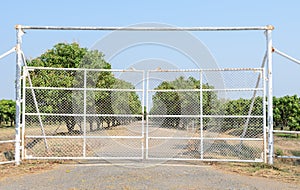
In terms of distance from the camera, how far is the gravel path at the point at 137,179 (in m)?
5.72

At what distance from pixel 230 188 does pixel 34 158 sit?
4848mm

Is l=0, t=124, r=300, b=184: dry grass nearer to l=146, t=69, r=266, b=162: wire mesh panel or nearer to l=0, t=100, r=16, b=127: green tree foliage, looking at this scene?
l=146, t=69, r=266, b=162: wire mesh panel

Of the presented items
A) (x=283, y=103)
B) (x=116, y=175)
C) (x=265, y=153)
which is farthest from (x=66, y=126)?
(x=283, y=103)

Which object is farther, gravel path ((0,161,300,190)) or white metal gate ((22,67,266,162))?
white metal gate ((22,67,266,162))

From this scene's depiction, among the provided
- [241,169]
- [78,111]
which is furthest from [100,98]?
[241,169]

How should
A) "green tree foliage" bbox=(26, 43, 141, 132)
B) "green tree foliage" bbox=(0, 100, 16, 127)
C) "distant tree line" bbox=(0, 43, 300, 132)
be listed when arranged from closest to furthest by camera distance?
1. "distant tree line" bbox=(0, 43, 300, 132)
2. "green tree foliage" bbox=(26, 43, 141, 132)
3. "green tree foliage" bbox=(0, 100, 16, 127)

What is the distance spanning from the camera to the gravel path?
5719 millimetres

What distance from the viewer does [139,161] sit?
8203 mm

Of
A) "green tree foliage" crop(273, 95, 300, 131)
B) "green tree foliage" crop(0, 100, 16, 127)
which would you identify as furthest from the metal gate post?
"green tree foliage" crop(0, 100, 16, 127)

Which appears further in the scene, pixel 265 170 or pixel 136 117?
pixel 136 117

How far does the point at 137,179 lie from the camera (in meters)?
6.20

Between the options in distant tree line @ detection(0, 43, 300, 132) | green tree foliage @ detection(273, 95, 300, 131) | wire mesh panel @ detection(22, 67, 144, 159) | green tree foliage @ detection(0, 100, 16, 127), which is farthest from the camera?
green tree foliage @ detection(0, 100, 16, 127)

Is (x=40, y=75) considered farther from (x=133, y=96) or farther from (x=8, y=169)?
(x=8, y=169)

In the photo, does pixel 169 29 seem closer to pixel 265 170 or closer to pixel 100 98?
pixel 265 170
